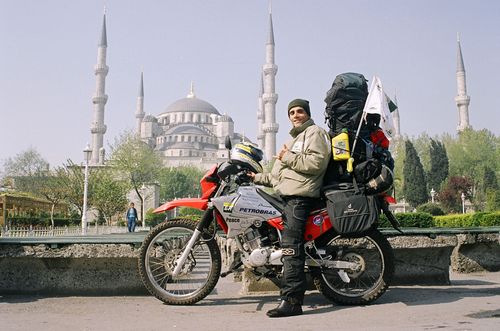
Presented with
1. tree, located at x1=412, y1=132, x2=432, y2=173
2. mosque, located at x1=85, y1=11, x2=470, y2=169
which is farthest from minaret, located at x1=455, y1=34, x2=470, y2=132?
tree, located at x1=412, y1=132, x2=432, y2=173

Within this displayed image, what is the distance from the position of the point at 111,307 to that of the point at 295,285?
136cm

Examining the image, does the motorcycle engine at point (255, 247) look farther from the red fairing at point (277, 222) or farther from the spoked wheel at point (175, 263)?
the spoked wheel at point (175, 263)

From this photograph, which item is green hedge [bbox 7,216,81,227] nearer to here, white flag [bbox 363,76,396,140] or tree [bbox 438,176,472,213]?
white flag [bbox 363,76,396,140]

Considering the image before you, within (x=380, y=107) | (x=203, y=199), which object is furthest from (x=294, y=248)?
(x=380, y=107)

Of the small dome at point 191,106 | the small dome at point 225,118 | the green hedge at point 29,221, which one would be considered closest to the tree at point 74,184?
the green hedge at point 29,221

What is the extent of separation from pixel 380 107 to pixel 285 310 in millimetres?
1623

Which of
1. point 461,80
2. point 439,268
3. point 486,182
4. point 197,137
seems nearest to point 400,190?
point 486,182

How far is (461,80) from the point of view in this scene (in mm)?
62625

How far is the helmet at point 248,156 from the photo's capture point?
3.49 meters

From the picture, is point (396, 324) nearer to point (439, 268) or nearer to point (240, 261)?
point (240, 261)

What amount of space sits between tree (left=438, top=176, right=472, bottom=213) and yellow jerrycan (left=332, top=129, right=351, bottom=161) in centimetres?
3695

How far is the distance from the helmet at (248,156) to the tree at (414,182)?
40580 mm

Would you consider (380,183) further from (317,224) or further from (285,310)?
(285,310)

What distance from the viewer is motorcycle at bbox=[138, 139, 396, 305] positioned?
3.29 metres
